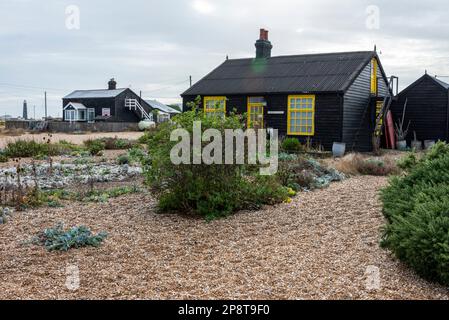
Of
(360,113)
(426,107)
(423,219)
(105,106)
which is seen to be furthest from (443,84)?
(105,106)

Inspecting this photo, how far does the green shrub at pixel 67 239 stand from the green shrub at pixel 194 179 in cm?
156

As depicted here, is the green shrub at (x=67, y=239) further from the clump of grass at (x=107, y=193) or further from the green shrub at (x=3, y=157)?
the green shrub at (x=3, y=157)

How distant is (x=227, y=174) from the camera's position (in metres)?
7.07

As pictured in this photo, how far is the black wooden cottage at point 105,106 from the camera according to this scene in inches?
1857

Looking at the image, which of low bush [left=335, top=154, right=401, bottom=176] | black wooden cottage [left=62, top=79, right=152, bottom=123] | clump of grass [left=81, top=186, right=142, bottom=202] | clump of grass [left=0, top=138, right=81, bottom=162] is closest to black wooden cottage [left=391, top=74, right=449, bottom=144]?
low bush [left=335, top=154, right=401, bottom=176]

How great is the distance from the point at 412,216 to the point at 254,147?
3.27 metres

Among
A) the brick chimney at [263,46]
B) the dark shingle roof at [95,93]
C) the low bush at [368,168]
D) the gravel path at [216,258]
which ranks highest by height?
the brick chimney at [263,46]

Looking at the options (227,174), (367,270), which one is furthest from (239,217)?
(367,270)

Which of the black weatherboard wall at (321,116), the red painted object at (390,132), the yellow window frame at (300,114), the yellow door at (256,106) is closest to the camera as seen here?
the black weatherboard wall at (321,116)

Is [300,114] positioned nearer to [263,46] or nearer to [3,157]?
[263,46]

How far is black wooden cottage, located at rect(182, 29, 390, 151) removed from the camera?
19.4 m

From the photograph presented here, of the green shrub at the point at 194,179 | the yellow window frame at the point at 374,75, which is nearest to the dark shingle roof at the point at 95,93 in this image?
the yellow window frame at the point at 374,75

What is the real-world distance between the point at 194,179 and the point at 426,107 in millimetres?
18702
